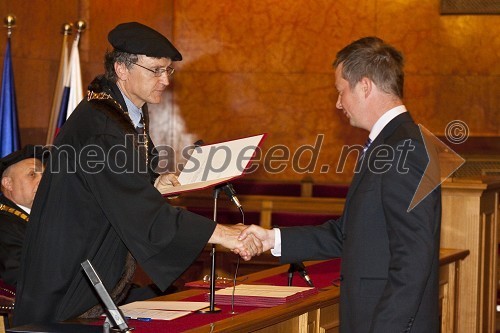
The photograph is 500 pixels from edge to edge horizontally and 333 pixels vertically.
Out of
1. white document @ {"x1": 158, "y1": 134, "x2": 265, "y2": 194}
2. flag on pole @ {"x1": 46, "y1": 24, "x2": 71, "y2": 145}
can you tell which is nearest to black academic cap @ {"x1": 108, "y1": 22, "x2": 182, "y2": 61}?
white document @ {"x1": 158, "y1": 134, "x2": 265, "y2": 194}

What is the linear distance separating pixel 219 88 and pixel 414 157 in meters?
9.68

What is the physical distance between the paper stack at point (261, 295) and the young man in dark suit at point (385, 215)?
24.9 inches

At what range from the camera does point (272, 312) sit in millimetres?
3902

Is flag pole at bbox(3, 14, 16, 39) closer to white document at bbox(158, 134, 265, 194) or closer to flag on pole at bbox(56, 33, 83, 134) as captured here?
flag on pole at bbox(56, 33, 83, 134)

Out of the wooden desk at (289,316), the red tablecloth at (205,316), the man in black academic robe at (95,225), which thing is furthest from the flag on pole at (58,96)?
the man in black academic robe at (95,225)

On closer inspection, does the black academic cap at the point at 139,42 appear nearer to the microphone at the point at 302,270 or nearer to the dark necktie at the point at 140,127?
the dark necktie at the point at 140,127

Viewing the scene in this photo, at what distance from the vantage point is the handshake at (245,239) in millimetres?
4012

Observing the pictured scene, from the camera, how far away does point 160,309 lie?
3.91 meters

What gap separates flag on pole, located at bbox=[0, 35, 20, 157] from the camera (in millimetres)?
8023

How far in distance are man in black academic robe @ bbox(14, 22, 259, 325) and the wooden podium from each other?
2.82 m

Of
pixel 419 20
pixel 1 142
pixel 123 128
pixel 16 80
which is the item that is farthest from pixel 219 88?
pixel 123 128

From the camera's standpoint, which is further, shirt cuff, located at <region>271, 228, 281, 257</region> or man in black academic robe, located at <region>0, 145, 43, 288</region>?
man in black academic robe, located at <region>0, 145, 43, 288</region>

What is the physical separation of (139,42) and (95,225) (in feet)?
2.89

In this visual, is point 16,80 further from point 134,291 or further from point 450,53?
point 450,53
